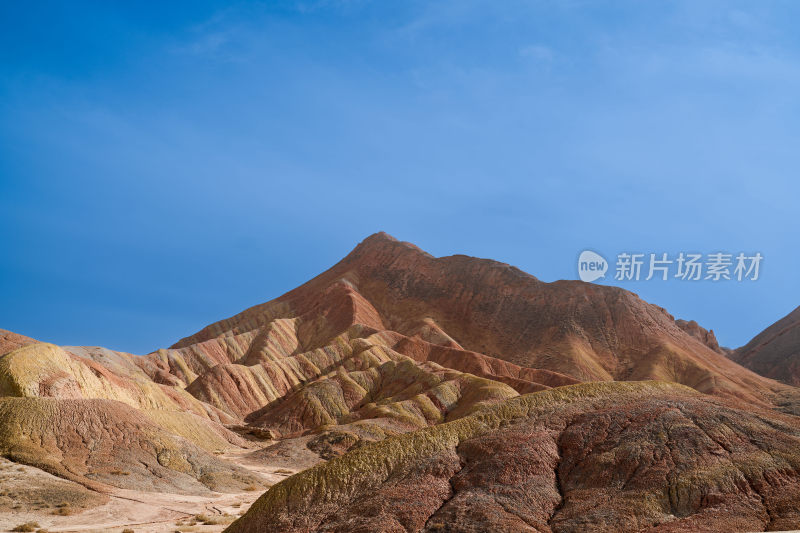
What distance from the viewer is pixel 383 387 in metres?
88.1

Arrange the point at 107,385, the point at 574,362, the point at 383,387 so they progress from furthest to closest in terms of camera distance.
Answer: the point at 574,362
the point at 383,387
the point at 107,385

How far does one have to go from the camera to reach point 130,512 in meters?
27.4

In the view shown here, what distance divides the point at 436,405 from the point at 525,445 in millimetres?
62193

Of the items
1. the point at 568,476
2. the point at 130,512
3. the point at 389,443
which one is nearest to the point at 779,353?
the point at 130,512

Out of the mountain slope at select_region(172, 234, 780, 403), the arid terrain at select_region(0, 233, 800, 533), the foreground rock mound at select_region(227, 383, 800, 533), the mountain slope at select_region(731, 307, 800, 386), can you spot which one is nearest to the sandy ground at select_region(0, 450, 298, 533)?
the arid terrain at select_region(0, 233, 800, 533)

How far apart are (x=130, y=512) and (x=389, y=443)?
1845cm

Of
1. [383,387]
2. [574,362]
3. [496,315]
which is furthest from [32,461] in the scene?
[496,315]

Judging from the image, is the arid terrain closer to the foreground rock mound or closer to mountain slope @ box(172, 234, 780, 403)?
the foreground rock mound

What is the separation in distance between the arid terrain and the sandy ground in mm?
127

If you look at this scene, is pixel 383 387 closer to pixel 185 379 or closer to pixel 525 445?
pixel 185 379

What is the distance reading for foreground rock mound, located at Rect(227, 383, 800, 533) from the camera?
11.5 meters

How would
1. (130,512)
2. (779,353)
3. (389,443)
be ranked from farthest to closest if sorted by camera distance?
(779,353), (130,512), (389,443)

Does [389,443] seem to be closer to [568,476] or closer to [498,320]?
[568,476]

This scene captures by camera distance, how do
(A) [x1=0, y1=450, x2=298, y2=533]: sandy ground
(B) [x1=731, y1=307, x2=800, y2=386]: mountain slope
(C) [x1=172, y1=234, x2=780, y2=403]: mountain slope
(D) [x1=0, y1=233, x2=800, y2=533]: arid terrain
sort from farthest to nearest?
1. (B) [x1=731, y1=307, x2=800, y2=386]: mountain slope
2. (C) [x1=172, y1=234, x2=780, y2=403]: mountain slope
3. (A) [x1=0, y1=450, x2=298, y2=533]: sandy ground
4. (D) [x1=0, y1=233, x2=800, y2=533]: arid terrain
